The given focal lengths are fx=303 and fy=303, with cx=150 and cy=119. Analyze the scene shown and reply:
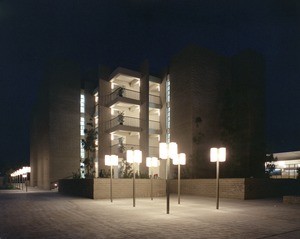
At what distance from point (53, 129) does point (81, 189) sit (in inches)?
762

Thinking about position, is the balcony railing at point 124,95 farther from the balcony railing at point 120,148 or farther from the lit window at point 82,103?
the lit window at point 82,103

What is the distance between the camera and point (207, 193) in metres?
23.1

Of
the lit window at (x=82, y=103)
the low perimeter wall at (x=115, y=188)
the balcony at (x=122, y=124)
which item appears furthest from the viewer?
the lit window at (x=82, y=103)

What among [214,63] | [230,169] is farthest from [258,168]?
[214,63]

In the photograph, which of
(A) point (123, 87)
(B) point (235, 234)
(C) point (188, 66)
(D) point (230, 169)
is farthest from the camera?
(A) point (123, 87)

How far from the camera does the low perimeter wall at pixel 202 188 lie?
20292 millimetres

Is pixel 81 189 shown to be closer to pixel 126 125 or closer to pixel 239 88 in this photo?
pixel 126 125

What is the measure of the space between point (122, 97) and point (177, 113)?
6625mm

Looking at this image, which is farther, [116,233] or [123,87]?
[123,87]

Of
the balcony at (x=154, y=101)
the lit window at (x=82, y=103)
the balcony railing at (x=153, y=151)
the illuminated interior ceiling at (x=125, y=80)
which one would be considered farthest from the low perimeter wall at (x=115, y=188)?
the lit window at (x=82, y=103)

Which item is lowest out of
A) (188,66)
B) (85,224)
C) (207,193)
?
(207,193)

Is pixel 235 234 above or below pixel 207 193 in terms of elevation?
above

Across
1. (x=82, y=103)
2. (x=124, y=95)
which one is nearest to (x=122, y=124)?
(x=124, y=95)

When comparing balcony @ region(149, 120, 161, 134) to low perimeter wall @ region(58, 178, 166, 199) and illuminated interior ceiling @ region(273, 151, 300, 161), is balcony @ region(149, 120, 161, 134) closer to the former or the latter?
low perimeter wall @ region(58, 178, 166, 199)
